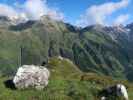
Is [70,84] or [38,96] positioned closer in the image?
[38,96]

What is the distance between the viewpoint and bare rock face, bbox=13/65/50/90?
98.4 ft

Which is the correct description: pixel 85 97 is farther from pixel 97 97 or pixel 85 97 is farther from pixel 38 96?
pixel 38 96

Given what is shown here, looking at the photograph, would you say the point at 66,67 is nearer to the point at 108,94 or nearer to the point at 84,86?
the point at 84,86

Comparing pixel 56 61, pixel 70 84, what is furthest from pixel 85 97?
pixel 56 61

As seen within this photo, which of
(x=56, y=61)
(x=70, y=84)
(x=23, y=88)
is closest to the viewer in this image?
(x=23, y=88)

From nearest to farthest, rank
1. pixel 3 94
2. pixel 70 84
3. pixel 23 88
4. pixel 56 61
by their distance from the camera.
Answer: pixel 3 94
pixel 23 88
pixel 70 84
pixel 56 61

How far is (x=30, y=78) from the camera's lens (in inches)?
1196

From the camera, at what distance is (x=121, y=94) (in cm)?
2591

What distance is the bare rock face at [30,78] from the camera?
1181 inches

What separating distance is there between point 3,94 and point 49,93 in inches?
161

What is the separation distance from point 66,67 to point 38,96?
37409mm

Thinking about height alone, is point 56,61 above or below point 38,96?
above

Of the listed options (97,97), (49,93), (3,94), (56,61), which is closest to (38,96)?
(49,93)

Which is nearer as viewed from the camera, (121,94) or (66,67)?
(121,94)
